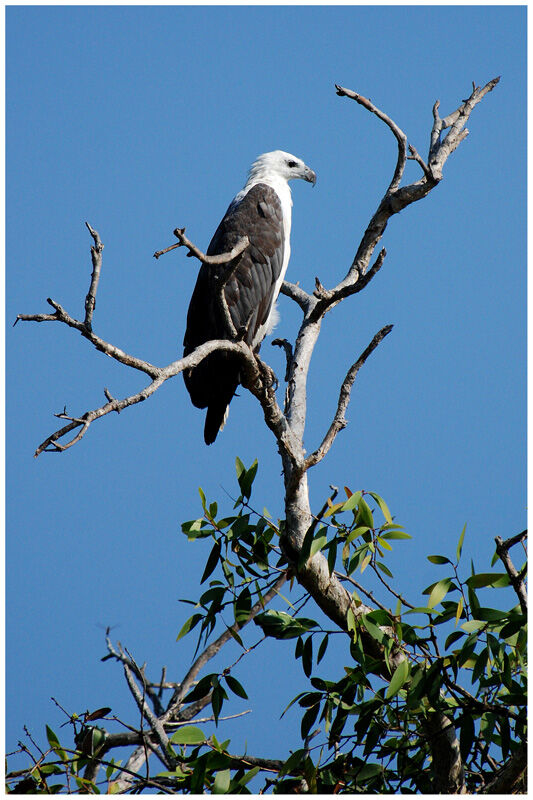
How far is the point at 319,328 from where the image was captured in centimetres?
430

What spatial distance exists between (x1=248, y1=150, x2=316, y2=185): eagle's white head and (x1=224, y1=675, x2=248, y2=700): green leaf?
362 centimetres

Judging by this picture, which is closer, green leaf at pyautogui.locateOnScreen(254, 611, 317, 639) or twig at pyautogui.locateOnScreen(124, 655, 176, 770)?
twig at pyautogui.locateOnScreen(124, 655, 176, 770)

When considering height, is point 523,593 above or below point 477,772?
above

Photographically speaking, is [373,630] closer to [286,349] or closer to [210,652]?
[210,652]

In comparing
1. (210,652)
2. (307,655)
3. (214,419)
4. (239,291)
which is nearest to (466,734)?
(307,655)

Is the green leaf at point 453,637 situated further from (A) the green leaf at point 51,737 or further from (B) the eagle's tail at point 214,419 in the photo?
(B) the eagle's tail at point 214,419

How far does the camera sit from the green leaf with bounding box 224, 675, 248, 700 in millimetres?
2801

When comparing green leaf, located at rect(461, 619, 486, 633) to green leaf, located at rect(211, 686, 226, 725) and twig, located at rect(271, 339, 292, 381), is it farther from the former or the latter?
twig, located at rect(271, 339, 292, 381)

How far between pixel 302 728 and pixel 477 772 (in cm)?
77

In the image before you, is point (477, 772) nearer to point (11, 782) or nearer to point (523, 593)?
point (523, 593)

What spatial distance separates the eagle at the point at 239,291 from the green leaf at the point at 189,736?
2070 mm

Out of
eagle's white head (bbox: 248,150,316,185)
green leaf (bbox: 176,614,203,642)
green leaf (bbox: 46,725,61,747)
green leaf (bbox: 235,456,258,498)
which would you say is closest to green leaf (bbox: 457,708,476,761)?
green leaf (bbox: 235,456,258,498)

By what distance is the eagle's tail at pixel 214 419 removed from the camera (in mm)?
4552

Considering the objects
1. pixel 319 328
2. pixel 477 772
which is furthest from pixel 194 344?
pixel 477 772
